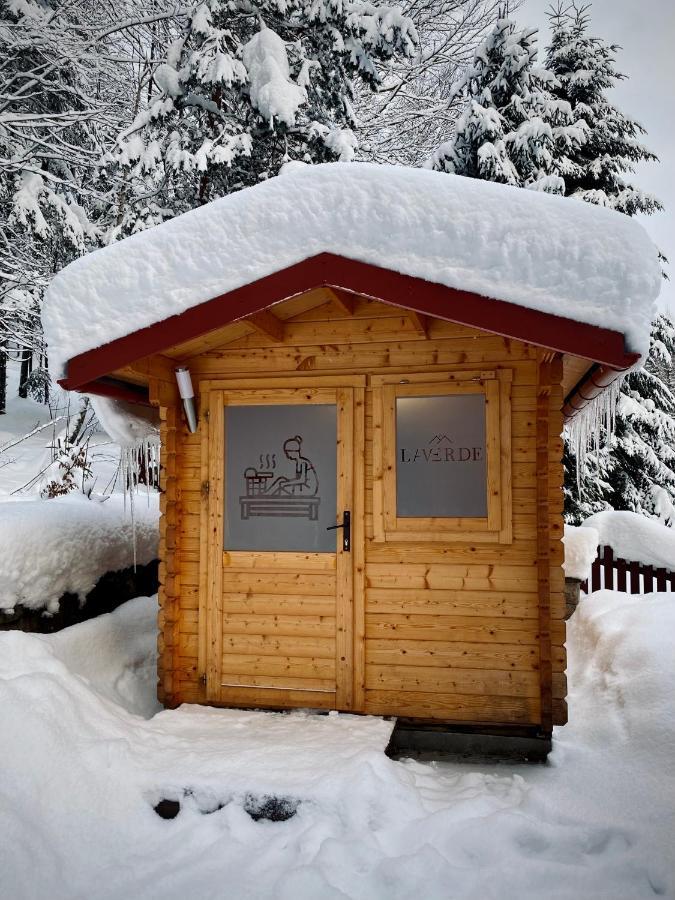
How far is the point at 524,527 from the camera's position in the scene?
437 centimetres

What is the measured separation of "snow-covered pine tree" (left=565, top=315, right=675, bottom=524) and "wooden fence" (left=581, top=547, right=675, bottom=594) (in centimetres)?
321

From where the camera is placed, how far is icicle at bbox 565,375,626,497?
423 cm

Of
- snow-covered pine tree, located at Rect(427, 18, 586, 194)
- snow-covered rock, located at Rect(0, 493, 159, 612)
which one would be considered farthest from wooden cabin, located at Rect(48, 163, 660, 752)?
snow-covered pine tree, located at Rect(427, 18, 586, 194)

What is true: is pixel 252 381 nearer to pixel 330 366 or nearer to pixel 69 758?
pixel 330 366

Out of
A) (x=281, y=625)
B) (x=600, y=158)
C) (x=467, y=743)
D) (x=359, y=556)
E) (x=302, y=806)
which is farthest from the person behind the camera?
(x=600, y=158)

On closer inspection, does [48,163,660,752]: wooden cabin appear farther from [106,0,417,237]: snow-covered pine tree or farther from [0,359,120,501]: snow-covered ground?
[0,359,120,501]: snow-covered ground

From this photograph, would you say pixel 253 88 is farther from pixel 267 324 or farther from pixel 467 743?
pixel 467 743

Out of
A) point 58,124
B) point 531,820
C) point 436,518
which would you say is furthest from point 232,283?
point 58,124

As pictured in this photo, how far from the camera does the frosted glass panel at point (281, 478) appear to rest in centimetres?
462

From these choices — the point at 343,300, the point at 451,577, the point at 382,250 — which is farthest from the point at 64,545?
the point at 382,250

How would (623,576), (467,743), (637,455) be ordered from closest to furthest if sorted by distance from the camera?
(467,743) < (623,576) < (637,455)

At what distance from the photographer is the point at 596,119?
12.0 m

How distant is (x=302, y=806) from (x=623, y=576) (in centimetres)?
646

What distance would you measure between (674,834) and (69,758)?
3225mm
